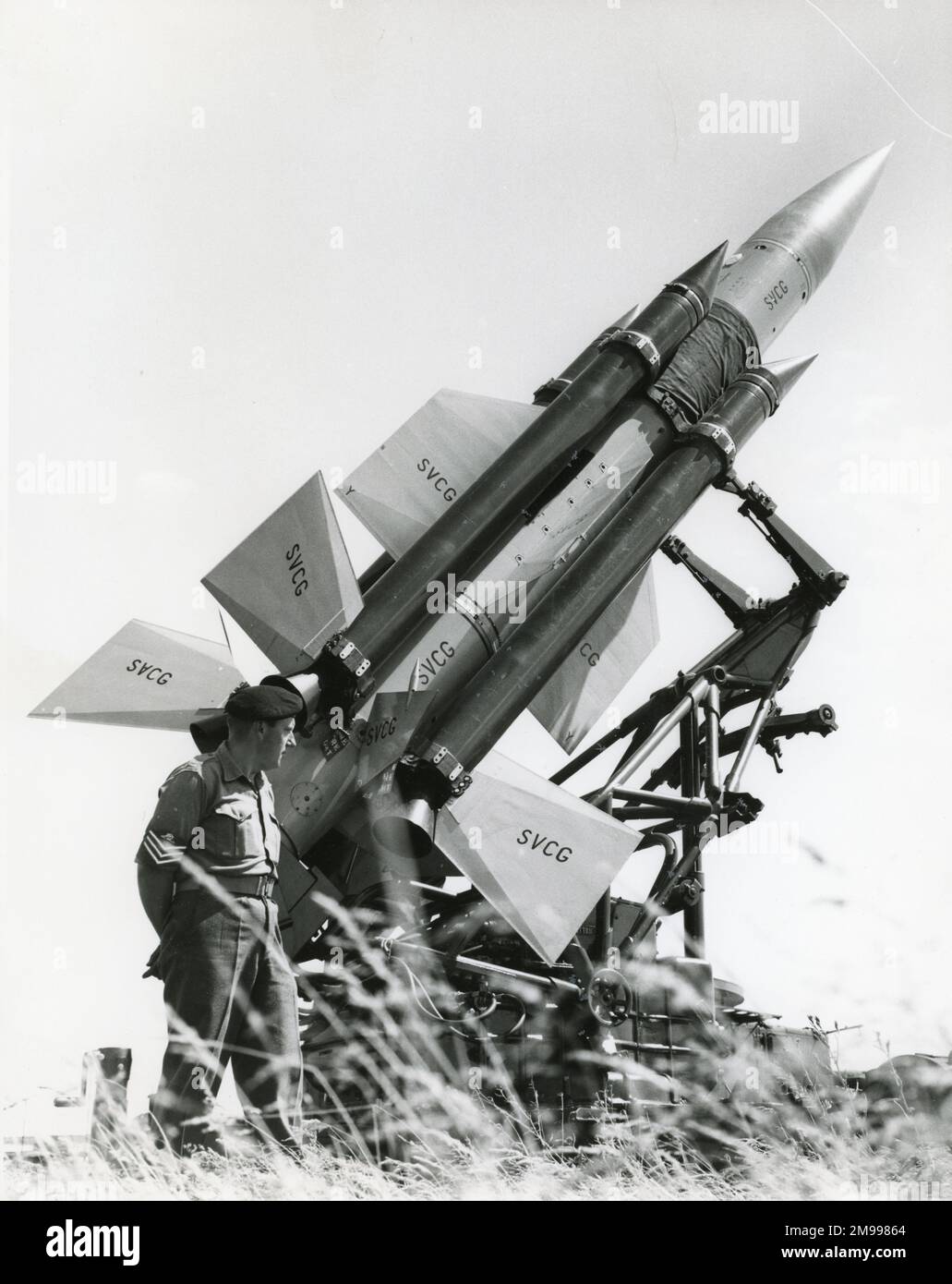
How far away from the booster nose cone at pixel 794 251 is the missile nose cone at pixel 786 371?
0.23 metres

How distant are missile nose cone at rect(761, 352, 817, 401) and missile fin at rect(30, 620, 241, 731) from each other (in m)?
3.36

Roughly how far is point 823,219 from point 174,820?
568cm

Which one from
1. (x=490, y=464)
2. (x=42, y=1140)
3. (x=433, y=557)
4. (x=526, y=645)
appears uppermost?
(x=490, y=464)

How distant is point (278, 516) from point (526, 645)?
1.26 metres

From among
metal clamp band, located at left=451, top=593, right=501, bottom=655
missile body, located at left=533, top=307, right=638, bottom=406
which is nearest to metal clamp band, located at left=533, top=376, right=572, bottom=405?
missile body, located at left=533, top=307, right=638, bottom=406

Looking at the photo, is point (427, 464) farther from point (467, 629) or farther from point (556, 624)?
point (556, 624)

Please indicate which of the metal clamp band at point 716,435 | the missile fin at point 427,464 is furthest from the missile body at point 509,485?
the metal clamp band at point 716,435

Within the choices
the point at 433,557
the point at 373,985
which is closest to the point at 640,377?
the point at 433,557

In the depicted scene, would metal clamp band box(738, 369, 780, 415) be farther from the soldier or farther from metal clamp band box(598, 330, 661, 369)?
the soldier

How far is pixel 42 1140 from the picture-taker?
4.20 meters

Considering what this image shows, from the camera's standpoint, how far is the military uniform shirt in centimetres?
426

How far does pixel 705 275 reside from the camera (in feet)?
22.4

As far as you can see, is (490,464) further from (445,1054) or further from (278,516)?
(445,1054)
